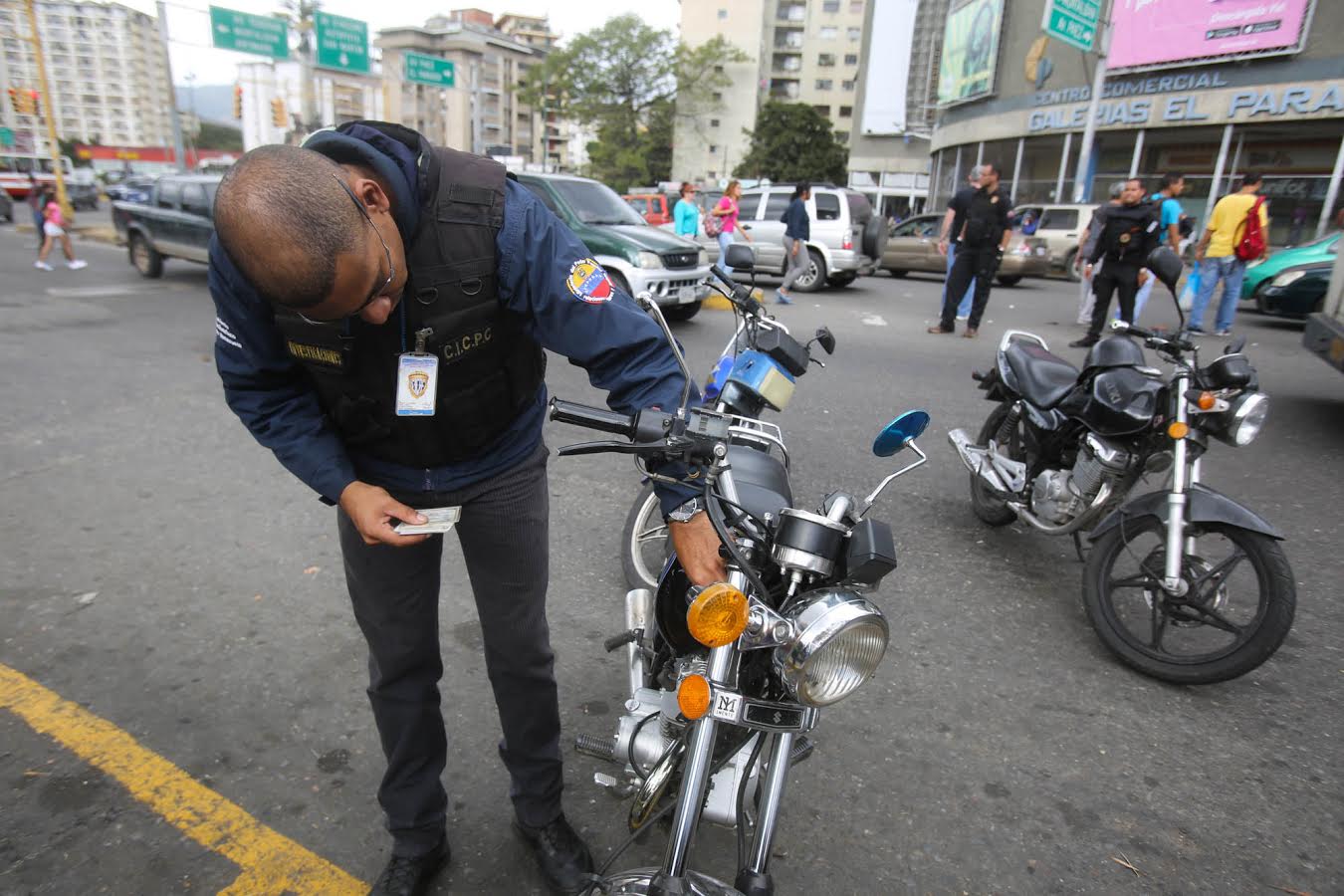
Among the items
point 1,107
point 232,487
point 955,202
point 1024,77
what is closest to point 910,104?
point 1024,77

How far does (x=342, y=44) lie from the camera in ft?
87.8

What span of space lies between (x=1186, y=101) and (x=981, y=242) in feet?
56.5

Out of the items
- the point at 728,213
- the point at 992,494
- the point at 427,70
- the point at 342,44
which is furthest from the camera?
the point at 427,70

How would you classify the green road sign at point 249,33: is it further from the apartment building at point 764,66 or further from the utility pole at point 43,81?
the apartment building at point 764,66

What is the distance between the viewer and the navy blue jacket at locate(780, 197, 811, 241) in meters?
12.1

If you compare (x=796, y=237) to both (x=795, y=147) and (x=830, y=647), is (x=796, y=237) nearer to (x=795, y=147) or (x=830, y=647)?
(x=830, y=647)

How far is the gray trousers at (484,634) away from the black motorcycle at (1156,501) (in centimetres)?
223

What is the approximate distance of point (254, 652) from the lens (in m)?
2.93

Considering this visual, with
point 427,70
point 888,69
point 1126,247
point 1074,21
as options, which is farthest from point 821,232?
point 888,69

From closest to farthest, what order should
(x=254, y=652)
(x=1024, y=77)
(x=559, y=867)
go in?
1. (x=559, y=867)
2. (x=254, y=652)
3. (x=1024, y=77)

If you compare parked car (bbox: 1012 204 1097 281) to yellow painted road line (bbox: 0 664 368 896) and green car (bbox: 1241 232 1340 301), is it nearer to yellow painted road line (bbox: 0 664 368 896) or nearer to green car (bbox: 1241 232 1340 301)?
green car (bbox: 1241 232 1340 301)

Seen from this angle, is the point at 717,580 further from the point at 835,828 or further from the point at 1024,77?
the point at 1024,77

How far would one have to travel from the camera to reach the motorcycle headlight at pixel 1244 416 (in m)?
2.95

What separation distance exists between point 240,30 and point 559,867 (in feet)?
93.2
